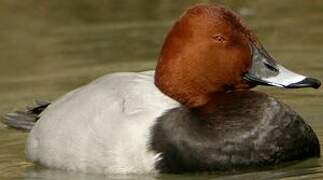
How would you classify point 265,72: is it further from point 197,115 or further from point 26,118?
point 26,118

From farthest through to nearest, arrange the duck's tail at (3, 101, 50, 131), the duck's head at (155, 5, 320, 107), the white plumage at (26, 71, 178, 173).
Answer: the duck's tail at (3, 101, 50, 131) → the duck's head at (155, 5, 320, 107) → the white plumage at (26, 71, 178, 173)

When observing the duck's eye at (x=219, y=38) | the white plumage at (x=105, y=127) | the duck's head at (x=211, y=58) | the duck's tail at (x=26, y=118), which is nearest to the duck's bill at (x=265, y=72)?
the duck's head at (x=211, y=58)

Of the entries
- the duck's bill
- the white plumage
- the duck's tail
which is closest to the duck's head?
the duck's bill

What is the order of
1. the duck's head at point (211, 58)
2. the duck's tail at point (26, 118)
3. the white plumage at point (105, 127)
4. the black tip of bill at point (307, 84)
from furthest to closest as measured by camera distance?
1. the duck's tail at point (26, 118)
2. the duck's head at point (211, 58)
3. the white plumage at point (105, 127)
4. the black tip of bill at point (307, 84)

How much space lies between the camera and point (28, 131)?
663 centimetres

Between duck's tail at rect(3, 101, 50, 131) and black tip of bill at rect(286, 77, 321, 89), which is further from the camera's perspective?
duck's tail at rect(3, 101, 50, 131)

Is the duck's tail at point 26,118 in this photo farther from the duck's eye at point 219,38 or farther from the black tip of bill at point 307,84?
the black tip of bill at point 307,84

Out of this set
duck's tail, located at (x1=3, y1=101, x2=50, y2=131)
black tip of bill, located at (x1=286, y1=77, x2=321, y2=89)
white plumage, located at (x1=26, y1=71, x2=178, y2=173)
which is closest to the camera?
black tip of bill, located at (x1=286, y1=77, x2=321, y2=89)

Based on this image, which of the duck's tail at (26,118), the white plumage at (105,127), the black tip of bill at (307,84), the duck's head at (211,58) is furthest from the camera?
the duck's tail at (26,118)

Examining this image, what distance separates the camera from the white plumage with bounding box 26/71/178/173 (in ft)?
17.8

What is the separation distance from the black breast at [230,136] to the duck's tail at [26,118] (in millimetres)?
1322

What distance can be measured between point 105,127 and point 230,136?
58cm

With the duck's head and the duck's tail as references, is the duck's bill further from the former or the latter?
the duck's tail

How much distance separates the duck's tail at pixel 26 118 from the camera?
6582 millimetres
